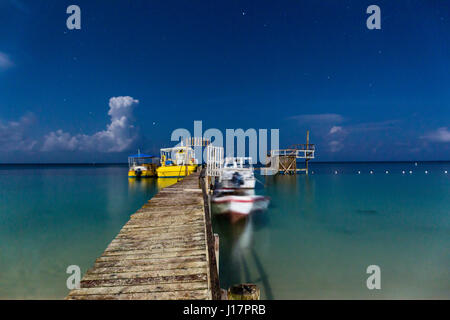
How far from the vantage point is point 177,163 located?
34.8 m

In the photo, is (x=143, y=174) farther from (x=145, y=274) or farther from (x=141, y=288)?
(x=141, y=288)

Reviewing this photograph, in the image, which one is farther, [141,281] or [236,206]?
[236,206]

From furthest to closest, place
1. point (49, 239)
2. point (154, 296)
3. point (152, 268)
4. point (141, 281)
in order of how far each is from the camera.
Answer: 1. point (49, 239)
2. point (152, 268)
3. point (141, 281)
4. point (154, 296)

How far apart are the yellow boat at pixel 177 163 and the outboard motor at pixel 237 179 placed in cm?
1132

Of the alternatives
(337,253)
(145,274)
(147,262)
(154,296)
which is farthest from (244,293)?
(337,253)

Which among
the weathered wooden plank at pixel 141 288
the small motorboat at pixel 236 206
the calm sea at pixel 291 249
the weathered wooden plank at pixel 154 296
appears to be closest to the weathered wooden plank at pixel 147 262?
the weathered wooden plank at pixel 141 288

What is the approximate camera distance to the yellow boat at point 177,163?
107ft

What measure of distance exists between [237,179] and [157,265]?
18.6 meters

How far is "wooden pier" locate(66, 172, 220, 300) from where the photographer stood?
2.62 metres

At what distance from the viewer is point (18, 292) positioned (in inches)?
248
